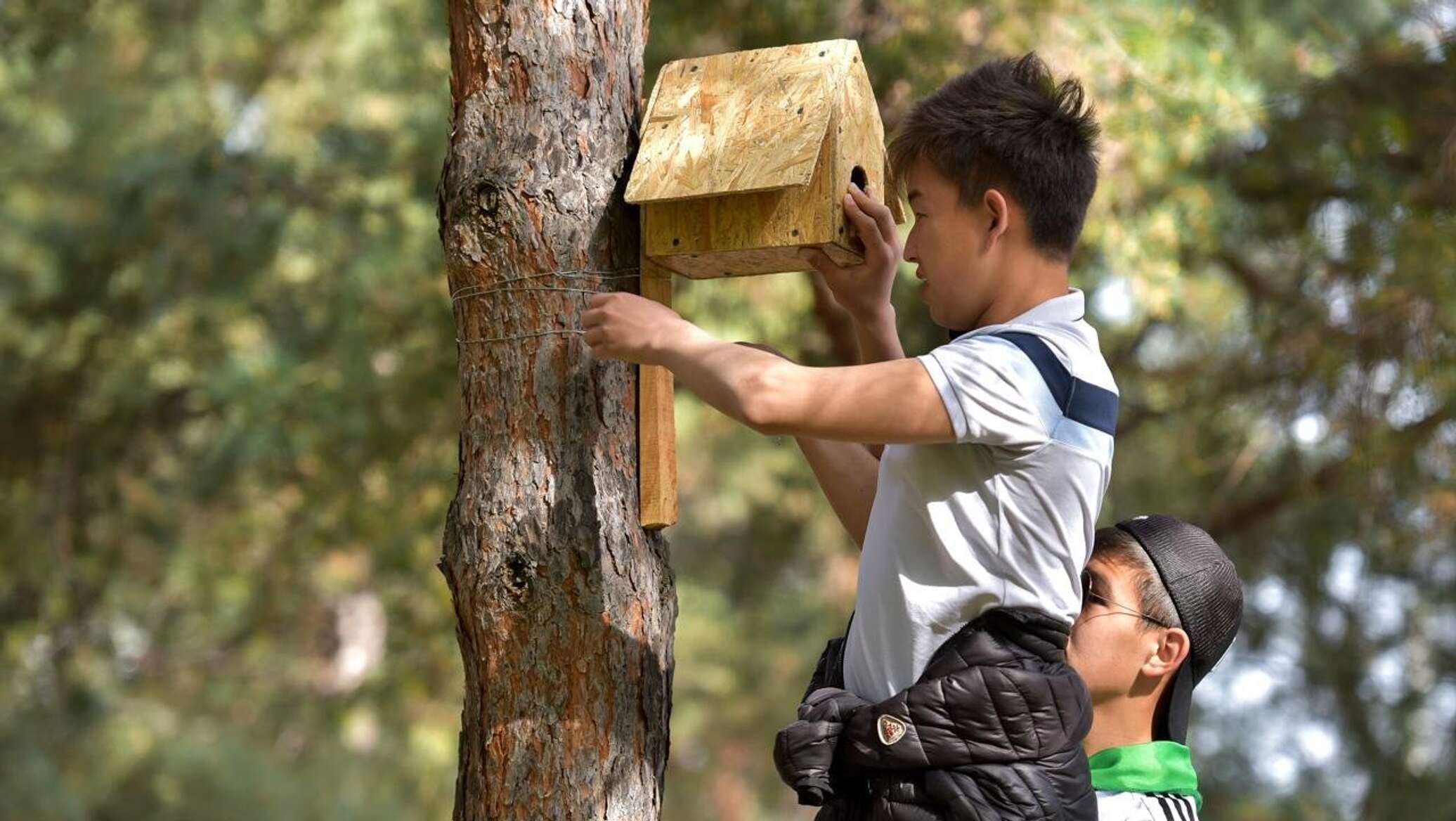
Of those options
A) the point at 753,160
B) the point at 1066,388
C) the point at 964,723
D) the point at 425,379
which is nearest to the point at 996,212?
the point at 1066,388

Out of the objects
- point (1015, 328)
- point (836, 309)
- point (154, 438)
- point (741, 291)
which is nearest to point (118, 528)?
point (154, 438)

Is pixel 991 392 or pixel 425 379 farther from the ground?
pixel 425 379

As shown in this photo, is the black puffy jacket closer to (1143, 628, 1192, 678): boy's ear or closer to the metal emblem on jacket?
the metal emblem on jacket

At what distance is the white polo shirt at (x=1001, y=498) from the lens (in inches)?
82.7

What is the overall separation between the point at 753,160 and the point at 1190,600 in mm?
1145

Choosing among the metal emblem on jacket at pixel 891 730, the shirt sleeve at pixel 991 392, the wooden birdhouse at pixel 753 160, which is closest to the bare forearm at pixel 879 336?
the wooden birdhouse at pixel 753 160

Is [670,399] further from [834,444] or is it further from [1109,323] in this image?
[1109,323]

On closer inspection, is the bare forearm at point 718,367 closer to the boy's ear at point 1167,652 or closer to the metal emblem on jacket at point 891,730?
the metal emblem on jacket at point 891,730

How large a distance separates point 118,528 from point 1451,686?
944cm

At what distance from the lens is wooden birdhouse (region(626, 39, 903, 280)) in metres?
2.42

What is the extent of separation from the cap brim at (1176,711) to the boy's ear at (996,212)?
1003 millimetres

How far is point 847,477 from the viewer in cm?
264

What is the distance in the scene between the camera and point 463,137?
2.59m

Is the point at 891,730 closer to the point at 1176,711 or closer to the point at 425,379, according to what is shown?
the point at 1176,711
